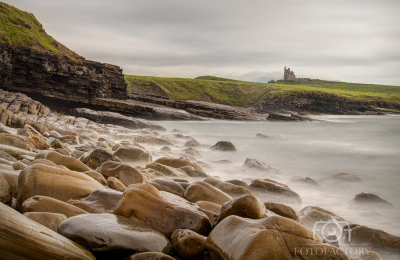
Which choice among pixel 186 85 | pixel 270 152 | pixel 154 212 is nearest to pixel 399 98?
pixel 186 85

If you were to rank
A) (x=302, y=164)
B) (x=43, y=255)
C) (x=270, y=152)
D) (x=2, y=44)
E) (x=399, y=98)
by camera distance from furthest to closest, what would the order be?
(x=399, y=98)
(x=2, y=44)
(x=270, y=152)
(x=302, y=164)
(x=43, y=255)

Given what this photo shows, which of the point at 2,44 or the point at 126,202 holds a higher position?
the point at 2,44

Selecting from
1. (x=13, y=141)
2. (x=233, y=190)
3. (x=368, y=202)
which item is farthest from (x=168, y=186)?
(x=368, y=202)

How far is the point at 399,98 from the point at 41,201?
89163 millimetres

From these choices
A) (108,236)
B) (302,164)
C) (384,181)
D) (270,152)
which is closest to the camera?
(108,236)

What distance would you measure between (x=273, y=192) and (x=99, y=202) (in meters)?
3.92

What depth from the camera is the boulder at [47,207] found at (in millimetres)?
2727

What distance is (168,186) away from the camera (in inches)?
180

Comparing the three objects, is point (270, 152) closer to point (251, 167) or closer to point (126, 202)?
point (251, 167)

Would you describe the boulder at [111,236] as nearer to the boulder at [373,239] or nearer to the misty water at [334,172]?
the boulder at [373,239]

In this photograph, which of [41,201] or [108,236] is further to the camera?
[41,201]

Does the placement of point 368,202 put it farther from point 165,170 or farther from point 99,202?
point 99,202

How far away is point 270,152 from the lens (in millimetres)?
13406

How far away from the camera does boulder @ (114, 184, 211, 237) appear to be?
2.87 meters
